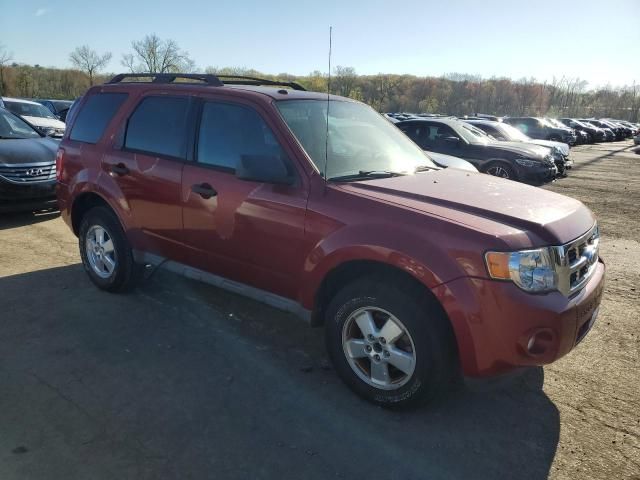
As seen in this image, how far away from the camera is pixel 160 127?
13.3 ft

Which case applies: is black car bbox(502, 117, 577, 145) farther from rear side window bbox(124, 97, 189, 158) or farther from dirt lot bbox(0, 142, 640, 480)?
rear side window bbox(124, 97, 189, 158)

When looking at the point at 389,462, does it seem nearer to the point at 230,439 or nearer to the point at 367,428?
the point at 367,428

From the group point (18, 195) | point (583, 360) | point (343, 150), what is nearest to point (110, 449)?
point (343, 150)

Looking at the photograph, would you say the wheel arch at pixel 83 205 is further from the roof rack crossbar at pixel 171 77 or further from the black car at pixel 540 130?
the black car at pixel 540 130

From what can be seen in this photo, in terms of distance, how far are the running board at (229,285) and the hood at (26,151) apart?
3.98 metres

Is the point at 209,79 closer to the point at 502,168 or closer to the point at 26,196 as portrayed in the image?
the point at 26,196

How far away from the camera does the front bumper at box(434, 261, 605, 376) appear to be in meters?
2.48

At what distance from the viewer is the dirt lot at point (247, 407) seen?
2504 mm

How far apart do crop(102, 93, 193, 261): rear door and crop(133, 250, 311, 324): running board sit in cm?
7

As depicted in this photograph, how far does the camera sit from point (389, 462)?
99.6 inches

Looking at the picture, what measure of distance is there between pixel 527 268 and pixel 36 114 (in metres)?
16.7

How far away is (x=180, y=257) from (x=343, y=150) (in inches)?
64.0

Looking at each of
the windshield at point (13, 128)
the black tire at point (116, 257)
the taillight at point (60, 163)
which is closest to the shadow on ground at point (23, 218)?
the windshield at point (13, 128)

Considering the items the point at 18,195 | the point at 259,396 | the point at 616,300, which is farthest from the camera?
the point at 18,195
